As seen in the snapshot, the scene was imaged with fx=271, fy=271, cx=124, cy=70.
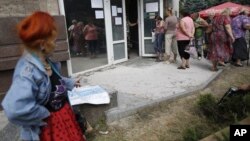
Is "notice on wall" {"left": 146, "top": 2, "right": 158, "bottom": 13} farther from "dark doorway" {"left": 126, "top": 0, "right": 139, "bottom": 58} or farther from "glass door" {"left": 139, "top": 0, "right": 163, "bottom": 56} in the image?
"dark doorway" {"left": 126, "top": 0, "right": 139, "bottom": 58}

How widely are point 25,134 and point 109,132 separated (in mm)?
2185

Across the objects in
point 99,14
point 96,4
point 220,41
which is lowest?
point 220,41

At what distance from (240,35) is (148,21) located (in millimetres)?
2969

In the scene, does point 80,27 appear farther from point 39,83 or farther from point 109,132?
point 39,83

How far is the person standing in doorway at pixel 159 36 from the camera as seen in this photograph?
335 inches

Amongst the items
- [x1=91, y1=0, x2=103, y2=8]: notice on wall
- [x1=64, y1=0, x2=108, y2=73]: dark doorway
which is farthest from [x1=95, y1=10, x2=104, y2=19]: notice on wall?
[x1=91, y1=0, x2=103, y2=8]: notice on wall

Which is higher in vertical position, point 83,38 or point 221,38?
point 83,38

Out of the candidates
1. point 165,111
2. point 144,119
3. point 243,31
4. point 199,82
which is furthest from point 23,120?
point 243,31

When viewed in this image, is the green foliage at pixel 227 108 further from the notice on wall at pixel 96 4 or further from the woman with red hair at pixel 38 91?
the notice on wall at pixel 96 4

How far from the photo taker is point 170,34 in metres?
8.14

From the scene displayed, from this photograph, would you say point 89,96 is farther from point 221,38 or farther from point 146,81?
point 221,38

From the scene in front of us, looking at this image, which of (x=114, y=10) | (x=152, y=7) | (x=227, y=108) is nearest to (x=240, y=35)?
(x=152, y=7)

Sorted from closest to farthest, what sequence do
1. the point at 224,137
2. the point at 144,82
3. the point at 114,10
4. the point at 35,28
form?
the point at 35,28, the point at 224,137, the point at 144,82, the point at 114,10

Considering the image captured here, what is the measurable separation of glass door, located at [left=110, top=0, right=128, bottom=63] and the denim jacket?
6.18m
